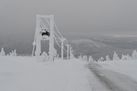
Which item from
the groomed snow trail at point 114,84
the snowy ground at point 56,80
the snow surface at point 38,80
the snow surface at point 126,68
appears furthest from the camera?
the snow surface at point 126,68

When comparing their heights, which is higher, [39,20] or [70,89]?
[39,20]

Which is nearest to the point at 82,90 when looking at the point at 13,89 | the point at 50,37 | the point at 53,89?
the point at 53,89

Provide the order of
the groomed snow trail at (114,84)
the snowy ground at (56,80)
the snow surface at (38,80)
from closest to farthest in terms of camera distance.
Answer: the snow surface at (38,80) → the snowy ground at (56,80) → the groomed snow trail at (114,84)

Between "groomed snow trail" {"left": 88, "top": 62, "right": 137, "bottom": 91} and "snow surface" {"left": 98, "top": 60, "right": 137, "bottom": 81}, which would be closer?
"groomed snow trail" {"left": 88, "top": 62, "right": 137, "bottom": 91}

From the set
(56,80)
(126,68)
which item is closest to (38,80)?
(56,80)

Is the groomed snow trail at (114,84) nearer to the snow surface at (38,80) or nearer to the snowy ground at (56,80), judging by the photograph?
the snowy ground at (56,80)

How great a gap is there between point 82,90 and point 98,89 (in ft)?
3.74

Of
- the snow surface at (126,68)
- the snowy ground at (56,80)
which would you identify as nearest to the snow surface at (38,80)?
the snowy ground at (56,80)

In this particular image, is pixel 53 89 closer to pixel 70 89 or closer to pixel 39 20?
pixel 70 89

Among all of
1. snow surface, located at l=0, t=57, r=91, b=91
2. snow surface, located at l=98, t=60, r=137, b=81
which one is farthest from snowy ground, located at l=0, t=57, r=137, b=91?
snow surface, located at l=98, t=60, r=137, b=81

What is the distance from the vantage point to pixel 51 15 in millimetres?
42906

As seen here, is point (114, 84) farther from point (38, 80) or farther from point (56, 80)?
point (38, 80)

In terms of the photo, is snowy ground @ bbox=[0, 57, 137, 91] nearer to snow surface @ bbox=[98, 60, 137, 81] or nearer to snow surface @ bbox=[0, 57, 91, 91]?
snow surface @ bbox=[0, 57, 91, 91]

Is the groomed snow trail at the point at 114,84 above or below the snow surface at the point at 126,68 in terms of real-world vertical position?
below
